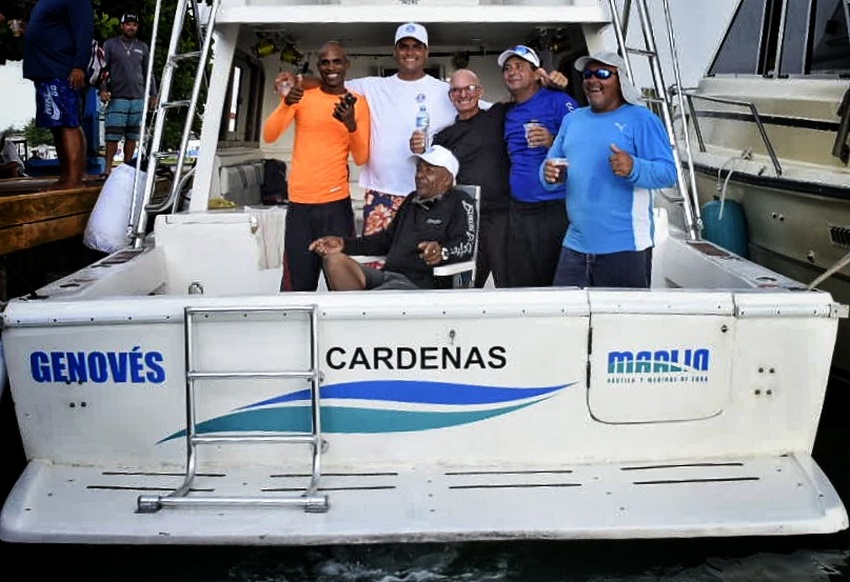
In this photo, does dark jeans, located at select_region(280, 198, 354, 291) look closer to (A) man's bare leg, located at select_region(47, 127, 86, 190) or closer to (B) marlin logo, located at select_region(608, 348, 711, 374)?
(B) marlin logo, located at select_region(608, 348, 711, 374)

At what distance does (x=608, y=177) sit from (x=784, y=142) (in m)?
3.14

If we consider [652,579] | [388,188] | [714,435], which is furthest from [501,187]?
[652,579]

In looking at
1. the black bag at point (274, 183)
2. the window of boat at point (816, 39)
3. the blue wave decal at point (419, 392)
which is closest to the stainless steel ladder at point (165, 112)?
the black bag at point (274, 183)

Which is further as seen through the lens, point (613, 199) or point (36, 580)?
point (613, 199)

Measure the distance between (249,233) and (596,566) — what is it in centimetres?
259

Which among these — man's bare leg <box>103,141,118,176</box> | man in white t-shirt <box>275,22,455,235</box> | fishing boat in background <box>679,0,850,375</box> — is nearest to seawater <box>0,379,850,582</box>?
man in white t-shirt <box>275,22,455,235</box>

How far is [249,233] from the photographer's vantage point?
204 inches

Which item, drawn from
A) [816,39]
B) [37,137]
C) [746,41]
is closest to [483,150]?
[816,39]

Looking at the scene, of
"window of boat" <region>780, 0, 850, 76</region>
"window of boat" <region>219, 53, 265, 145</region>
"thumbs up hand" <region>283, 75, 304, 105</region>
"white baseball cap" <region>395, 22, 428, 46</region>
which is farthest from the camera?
"window of boat" <region>780, 0, 850, 76</region>

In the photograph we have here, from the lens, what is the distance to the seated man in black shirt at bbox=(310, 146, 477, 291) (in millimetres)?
4355

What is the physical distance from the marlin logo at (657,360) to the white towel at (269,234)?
97.0 inches

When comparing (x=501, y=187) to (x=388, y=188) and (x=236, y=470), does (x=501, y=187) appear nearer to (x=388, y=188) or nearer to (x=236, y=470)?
(x=388, y=188)

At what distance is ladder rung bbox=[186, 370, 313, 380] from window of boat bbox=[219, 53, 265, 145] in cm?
286

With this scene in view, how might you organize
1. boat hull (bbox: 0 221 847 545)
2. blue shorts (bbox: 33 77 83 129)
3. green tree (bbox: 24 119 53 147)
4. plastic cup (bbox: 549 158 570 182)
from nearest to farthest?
1. boat hull (bbox: 0 221 847 545)
2. plastic cup (bbox: 549 158 570 182)
3. blue shorts (bbox: 33 77 83 129)
4. green tree (bbox: 24 119 53 147)
